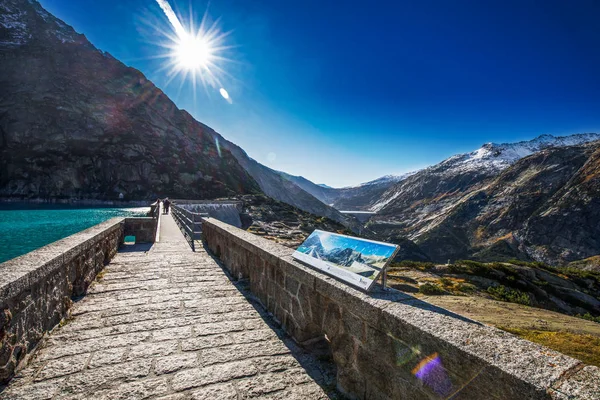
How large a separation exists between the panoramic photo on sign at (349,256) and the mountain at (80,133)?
92.8 metres

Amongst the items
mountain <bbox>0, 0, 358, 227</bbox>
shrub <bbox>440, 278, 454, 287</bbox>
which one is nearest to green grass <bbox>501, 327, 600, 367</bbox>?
shrub <bbox>440, 278, 454, 287</bbox>

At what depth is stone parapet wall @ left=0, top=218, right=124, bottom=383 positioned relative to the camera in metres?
2.77

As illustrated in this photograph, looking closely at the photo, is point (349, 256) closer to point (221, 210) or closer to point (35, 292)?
point (35, 292)

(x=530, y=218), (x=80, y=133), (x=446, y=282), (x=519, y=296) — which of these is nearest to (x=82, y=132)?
(x=80, y=133)

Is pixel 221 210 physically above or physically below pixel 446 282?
above

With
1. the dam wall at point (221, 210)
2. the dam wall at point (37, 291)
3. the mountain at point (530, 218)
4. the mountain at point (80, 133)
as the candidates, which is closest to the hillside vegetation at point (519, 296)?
the dam wall at point (37, 291)

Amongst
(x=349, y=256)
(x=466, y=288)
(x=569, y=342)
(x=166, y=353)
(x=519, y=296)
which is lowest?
(x=519, y=296)

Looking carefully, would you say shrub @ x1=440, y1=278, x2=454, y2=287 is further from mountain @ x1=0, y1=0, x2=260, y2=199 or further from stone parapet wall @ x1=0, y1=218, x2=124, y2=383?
mountain @ x1=0, y1=0, x2=260, y2=199

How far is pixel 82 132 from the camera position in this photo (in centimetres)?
9006

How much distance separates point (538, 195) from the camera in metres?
115

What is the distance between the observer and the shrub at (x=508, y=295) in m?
14.3

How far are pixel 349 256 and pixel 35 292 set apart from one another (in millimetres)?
3634

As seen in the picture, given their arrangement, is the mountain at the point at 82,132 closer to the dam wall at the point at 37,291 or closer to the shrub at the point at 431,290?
the shrub at the point at 431,290

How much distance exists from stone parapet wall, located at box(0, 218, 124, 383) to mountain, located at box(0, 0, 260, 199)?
9079cm
